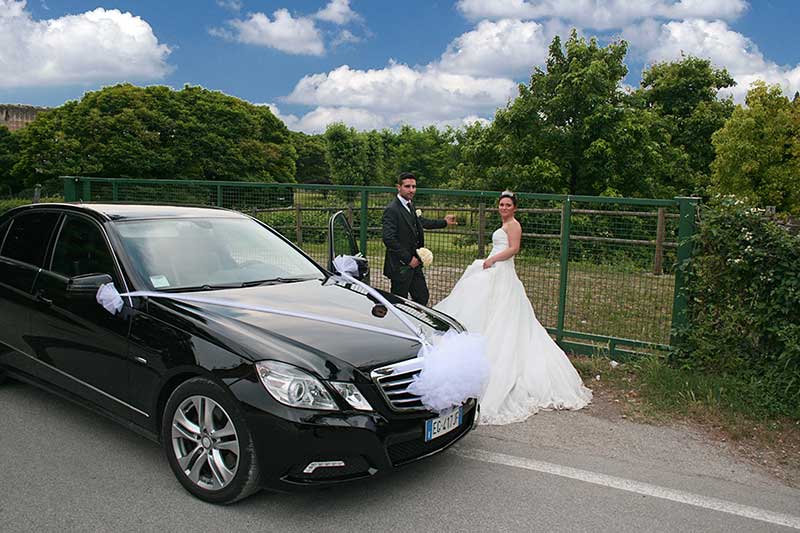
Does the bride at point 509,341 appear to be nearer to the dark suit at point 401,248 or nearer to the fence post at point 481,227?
the dark suit at point 401,248

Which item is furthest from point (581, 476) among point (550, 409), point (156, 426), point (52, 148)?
point (52, 148)

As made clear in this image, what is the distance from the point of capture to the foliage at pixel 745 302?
17.7ft

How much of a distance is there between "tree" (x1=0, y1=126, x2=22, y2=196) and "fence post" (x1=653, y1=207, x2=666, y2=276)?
164 feet

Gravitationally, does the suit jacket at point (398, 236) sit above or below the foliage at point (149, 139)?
below

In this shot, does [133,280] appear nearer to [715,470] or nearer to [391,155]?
[715,470]

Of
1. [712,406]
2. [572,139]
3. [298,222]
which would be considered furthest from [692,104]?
[712,406]

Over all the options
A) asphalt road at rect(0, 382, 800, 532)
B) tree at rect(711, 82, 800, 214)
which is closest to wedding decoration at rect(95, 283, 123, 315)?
asphalt road at rect(0, 382, 800, 532)

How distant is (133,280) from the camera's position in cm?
412

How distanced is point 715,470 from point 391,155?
78.2 m

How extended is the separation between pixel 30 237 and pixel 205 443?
271cm

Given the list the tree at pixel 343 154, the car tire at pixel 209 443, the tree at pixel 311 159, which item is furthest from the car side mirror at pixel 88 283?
the tree at pixel 311 159

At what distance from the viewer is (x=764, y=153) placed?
98.3 ft

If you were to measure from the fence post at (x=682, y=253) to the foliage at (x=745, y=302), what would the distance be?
75mm

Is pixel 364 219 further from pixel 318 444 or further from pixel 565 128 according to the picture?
pixel 565 128
